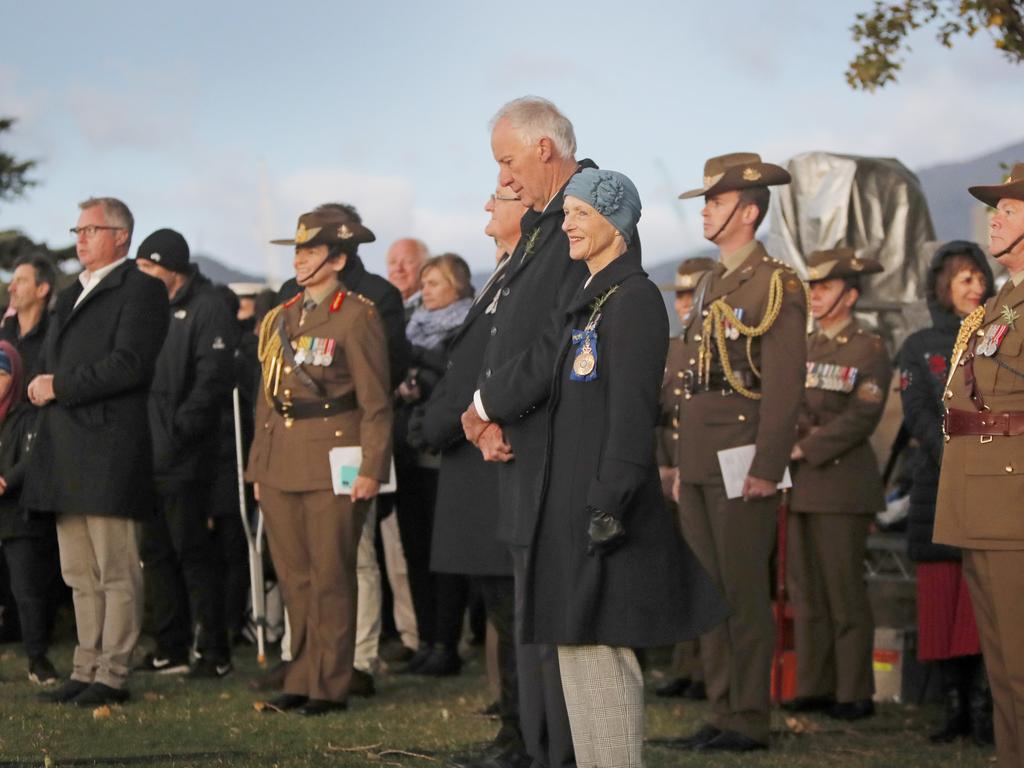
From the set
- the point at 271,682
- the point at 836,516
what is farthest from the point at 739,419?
the point at 271,682

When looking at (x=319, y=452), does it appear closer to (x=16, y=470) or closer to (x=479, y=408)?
(x=16, y=470)

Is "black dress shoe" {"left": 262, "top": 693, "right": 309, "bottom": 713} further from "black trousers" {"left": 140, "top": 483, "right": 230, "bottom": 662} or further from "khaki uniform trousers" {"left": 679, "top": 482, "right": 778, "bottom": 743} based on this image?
"khaki uniform trousers" {"left": 679, "top": 482, "right": 778, "bottom": 743}

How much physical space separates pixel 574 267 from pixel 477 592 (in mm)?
4559

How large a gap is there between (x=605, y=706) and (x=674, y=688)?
165 inches

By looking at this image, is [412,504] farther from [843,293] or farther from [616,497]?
[616,497]

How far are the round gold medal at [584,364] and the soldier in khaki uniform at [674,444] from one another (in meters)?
2.89

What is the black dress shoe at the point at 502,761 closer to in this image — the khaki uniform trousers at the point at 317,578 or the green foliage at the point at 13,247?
the khaki uniform trousers at the point at 317,578

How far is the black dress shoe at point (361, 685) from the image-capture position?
859 centimetres

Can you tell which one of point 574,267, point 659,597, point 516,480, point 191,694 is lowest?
point 191,694

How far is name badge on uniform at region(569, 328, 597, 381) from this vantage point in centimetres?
509

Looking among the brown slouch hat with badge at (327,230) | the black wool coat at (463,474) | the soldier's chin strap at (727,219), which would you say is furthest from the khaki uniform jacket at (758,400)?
the brown slouch hat with badge at (327,230)

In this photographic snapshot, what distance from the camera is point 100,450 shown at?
26.3 ft

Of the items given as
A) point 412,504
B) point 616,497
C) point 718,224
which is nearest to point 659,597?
point 616,497

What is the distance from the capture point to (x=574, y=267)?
5832 millimetres
